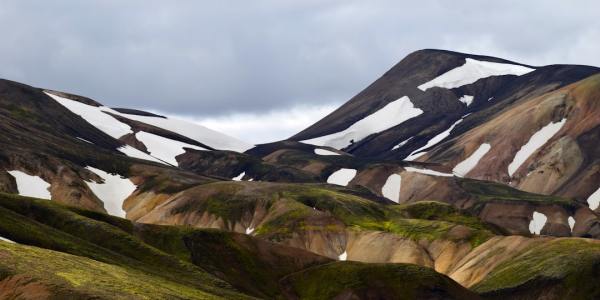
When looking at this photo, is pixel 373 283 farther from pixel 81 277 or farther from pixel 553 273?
pixel 81 277

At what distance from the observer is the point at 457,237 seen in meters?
184

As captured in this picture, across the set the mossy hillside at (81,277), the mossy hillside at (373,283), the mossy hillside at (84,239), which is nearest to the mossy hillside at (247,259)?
the mossy hillside at (373,283)

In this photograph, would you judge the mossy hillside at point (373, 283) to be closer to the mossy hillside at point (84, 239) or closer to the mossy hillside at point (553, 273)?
the mossy hillside at point (553, 273)

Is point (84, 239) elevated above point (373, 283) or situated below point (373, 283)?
above

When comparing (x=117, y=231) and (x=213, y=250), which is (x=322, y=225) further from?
(x=117, y=231)

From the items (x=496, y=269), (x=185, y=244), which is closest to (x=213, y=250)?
(x=185, y=244)

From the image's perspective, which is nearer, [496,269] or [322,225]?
[496,269]

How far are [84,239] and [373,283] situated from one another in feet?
130

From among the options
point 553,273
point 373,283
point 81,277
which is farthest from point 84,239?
point 553,273

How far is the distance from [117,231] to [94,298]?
55983 millimetres

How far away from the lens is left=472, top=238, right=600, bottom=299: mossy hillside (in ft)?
475

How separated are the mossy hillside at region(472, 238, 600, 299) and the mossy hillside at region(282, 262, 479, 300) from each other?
35.4ft

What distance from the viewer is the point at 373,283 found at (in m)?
139

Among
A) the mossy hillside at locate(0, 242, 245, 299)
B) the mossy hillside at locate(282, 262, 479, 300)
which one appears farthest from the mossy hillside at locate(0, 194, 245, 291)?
the mossy hillside at locate(282, 262, 479, 300)
